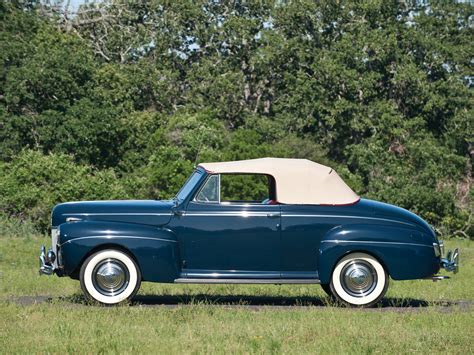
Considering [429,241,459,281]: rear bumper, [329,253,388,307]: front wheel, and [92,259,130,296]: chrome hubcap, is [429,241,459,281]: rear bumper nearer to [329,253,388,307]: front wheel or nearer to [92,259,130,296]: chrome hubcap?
[329,253,388,307]: front wheel

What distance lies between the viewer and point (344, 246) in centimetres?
1331

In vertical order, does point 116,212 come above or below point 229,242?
above

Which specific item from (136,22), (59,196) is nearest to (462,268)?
(59,196)

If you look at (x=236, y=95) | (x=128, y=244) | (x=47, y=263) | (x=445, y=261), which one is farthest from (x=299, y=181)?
(x=236, y=95)

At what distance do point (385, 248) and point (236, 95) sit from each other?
151ft

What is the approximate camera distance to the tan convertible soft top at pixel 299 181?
44.7ft

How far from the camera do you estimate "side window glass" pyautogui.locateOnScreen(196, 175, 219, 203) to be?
13547 millimetres

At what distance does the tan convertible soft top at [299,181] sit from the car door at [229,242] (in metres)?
0.38

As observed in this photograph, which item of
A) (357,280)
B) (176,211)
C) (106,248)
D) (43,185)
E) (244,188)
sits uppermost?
(43,185)

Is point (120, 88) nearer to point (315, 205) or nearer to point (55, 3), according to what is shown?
point (55, 3)

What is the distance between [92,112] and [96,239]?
38.6 m

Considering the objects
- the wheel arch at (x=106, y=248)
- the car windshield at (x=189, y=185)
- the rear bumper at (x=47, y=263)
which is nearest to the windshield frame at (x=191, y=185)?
the car windshield at (x=189, y=185)

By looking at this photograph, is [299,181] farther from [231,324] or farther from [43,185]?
[43,185]

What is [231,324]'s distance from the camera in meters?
11.2
